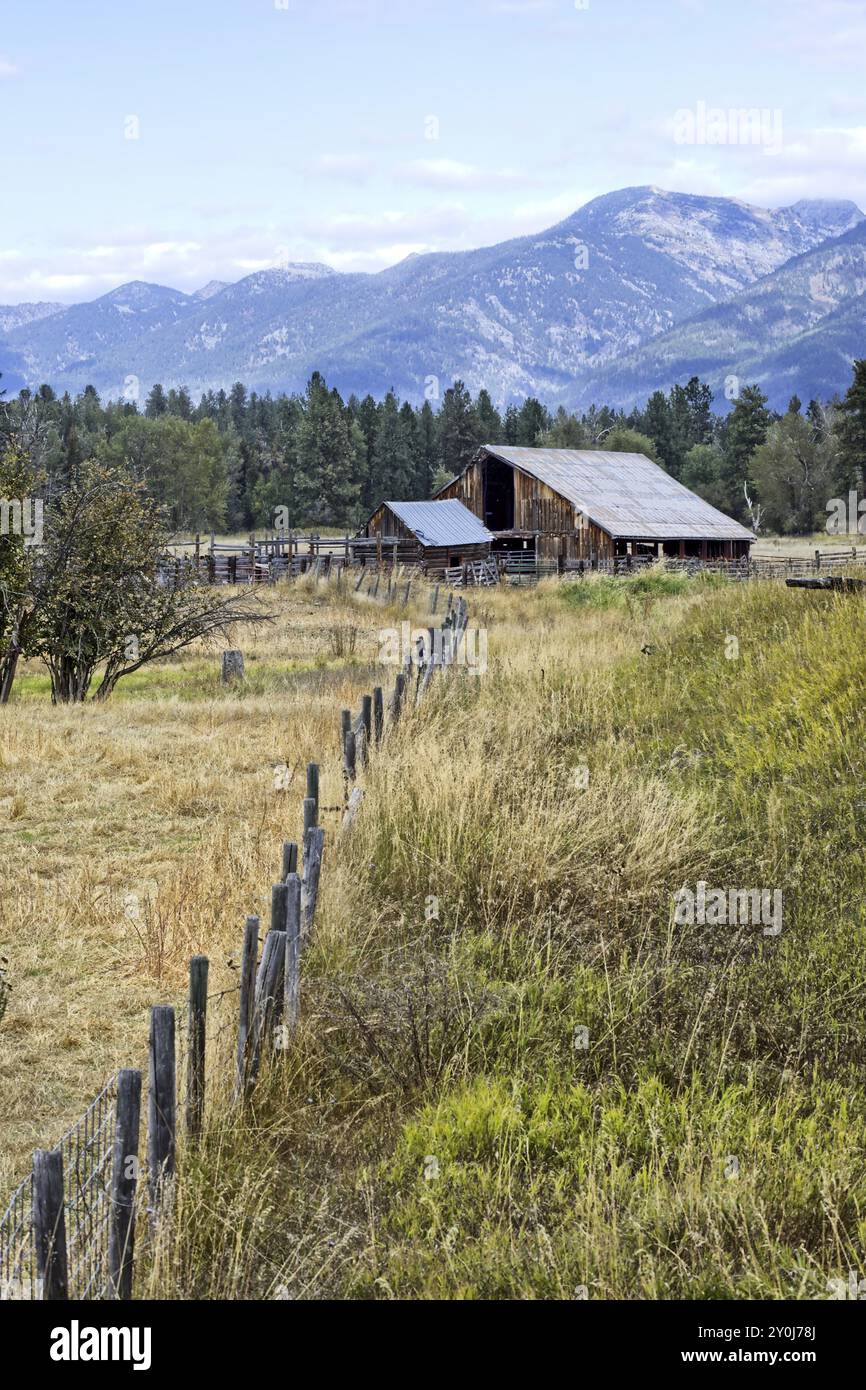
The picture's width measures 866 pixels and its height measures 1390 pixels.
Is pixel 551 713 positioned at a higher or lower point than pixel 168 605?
lower

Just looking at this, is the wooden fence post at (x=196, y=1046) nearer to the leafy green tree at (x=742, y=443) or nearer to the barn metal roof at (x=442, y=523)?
the barn metal roof at (x=442, y=523)

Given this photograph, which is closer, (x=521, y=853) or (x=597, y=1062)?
(x=597, y=1062)

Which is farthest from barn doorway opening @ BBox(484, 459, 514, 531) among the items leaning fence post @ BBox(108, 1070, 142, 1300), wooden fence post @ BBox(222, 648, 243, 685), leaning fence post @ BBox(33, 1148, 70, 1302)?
leaning fence post @ BBox(33, 1148, 70, 1302)

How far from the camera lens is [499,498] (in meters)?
52.6

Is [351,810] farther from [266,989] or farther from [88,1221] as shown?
[88,1221]

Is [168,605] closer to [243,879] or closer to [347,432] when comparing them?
[243,879]

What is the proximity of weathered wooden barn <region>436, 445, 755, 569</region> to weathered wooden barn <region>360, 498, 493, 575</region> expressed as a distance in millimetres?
1003

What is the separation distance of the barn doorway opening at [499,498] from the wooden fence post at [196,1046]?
158ft

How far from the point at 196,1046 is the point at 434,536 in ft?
145

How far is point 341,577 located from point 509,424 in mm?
71839

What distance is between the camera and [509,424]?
108m

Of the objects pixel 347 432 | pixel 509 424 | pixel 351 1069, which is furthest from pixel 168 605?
pixel 509 424

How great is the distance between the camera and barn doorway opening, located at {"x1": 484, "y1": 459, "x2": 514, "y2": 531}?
5162cm

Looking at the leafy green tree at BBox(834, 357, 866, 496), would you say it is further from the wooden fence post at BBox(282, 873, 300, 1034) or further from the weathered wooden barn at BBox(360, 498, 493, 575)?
the wooden fence post at BBox(282, 873, 300, 1034)
